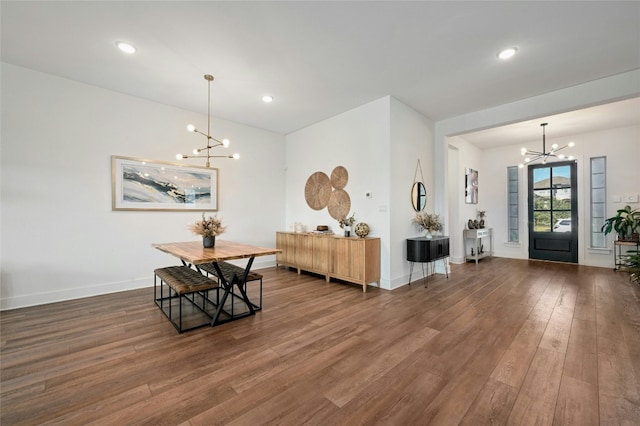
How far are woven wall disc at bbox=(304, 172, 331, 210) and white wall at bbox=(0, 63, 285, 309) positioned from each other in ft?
7.45

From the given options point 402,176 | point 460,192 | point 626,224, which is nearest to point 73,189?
point 402,176

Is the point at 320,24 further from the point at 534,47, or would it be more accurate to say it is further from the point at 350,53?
the point at 534,47

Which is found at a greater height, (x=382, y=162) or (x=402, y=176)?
(x=382, y=162)

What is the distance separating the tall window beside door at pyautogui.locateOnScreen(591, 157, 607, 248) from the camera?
572cm

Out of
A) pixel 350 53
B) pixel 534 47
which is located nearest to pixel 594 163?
pixel 534 47

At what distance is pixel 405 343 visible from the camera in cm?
234

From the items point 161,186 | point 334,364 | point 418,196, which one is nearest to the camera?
point 334,364

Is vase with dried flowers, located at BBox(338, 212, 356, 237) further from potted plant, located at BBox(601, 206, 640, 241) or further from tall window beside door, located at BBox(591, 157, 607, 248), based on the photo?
tall window beside door, located at BBox(591, 157, 607, 248)

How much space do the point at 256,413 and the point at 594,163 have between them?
8.23m

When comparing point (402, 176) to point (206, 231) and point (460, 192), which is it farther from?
point (206, 231)

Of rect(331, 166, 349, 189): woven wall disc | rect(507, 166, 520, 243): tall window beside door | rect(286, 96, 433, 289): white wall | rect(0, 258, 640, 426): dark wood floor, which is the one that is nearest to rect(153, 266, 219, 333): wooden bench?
rect(0, 258, 640, 426): dark wood floor

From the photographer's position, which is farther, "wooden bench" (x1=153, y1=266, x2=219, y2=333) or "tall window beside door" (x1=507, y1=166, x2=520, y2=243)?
"tall window beside door" (x1=507, y1=166, x2=520, y2=243)

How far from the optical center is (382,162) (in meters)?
4.18

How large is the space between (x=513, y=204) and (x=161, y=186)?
833 centimetres
